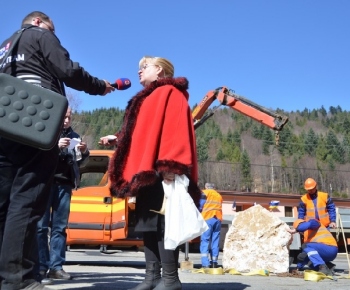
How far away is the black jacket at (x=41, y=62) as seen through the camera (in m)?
3.24

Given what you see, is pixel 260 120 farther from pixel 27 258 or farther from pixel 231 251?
pixel 27 258

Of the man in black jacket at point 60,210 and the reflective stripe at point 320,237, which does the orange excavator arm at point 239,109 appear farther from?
the man in black jacket at point 60,210

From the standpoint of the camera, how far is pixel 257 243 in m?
8.64

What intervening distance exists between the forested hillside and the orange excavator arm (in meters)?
10.7

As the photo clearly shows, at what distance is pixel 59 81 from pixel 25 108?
0.49 metres

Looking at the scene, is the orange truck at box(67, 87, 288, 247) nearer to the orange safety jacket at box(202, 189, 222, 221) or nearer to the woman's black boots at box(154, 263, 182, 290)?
the orange safety jacket at box(202, 189, 222, 221)

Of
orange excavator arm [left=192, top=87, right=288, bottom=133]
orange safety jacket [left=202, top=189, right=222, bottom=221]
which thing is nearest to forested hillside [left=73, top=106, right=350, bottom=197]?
orange excavator arm [left=192, top=87, right=288, bottom=133]

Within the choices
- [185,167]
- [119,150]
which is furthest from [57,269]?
[185,167]

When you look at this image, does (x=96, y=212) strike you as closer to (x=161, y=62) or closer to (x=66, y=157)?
(x=66, y=157)

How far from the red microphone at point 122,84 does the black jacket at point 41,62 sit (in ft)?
1.84

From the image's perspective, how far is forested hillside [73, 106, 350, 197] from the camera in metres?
70.0

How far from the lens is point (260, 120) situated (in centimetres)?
1806

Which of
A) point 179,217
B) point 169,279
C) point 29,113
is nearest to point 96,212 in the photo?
point 169,279

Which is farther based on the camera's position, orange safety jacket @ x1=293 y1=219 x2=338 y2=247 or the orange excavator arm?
the orange excavator arm
